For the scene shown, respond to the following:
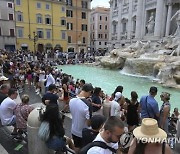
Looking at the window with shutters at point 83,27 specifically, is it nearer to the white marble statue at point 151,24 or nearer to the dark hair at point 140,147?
the white marble statue at point 151,24

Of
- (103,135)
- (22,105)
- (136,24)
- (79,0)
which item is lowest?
(22,105)

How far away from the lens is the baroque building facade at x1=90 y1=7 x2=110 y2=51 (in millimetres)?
62594

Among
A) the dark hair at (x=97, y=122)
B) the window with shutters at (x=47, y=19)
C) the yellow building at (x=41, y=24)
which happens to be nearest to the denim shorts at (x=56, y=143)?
the dark hair at (x=97, y=122)

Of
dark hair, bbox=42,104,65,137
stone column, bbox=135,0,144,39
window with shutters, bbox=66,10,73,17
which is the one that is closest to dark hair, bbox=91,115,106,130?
dark hair, bbox=42,104,65,137

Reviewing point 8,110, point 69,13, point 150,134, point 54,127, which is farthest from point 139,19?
point 150,134

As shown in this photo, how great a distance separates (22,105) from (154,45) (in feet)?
84.1

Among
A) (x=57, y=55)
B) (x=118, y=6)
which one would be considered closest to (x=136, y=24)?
(x=118, y=6)

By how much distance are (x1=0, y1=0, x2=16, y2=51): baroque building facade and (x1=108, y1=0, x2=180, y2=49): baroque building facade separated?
67.6 feet

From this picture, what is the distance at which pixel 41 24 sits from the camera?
139ft

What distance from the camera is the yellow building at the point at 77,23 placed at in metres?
48.8

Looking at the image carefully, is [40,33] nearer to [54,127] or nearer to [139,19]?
[139,19]

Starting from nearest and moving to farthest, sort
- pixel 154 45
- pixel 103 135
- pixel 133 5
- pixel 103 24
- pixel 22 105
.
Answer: pixel 103 135 → pixel 22 105 → pixel 154 45 → pixel 133 5 → pixel 103 24

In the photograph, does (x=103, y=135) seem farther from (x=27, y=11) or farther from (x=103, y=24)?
(x=103, y=24)

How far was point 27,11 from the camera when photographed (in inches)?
1582
